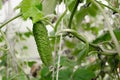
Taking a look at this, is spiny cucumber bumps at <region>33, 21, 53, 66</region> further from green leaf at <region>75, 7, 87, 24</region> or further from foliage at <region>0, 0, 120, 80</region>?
green leaf at <region>75, 7, 87, 24</region>

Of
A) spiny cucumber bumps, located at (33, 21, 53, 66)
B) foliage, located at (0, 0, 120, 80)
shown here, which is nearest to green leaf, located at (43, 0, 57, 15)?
foliage, located at (0, 0, 120, 80)

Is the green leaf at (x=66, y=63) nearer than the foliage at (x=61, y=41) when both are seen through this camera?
No

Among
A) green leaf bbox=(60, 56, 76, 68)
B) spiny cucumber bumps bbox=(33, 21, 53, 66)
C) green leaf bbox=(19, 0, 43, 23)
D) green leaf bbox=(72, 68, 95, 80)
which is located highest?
green leaf bbox=(19, 0, 43, 23)

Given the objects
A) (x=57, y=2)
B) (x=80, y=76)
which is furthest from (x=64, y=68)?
(x=57, y=2)

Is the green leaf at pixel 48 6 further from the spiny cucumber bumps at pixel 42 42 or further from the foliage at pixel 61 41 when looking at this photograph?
the spiny cucumber bumps at pixel 42 42

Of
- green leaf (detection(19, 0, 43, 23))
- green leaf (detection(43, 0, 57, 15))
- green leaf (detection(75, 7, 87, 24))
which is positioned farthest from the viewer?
green leaf (detection(75, 7, 87, 24))

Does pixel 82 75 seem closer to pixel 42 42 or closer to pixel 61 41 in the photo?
pixel 61 41

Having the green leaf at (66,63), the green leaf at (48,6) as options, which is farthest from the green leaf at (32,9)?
the green leaf at (66,63)

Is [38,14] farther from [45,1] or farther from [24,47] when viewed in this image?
[24,47]

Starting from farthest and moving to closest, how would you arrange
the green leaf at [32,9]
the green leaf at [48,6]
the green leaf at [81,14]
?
1. the green leaf at [81,14]
2. the green leaf at [48,6]
3. the green leaf at [32,9]
